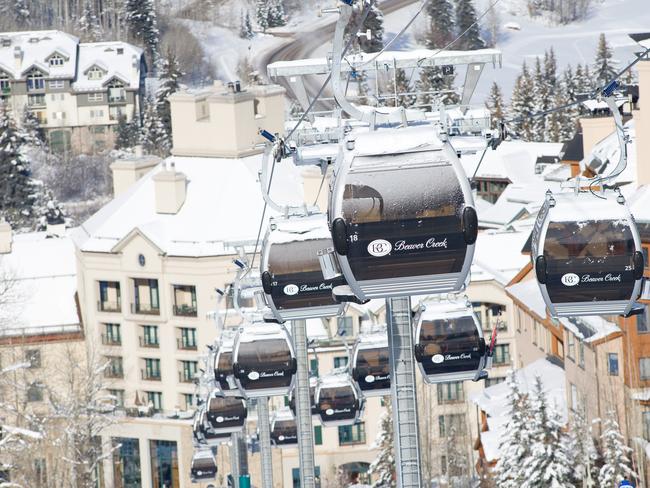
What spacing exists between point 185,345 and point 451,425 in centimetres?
1691

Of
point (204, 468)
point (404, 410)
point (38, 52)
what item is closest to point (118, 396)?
point (204, 468)

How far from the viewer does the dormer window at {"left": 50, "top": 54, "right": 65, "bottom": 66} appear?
18038 centimetres

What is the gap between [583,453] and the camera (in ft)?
177

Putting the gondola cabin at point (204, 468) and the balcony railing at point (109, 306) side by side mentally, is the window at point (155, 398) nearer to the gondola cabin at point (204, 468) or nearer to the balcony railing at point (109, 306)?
the balcony railing at point (109, 306)

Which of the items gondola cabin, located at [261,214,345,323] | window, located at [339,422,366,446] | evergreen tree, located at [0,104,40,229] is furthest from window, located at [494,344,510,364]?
evergreen tree, located at [0,104,40,229]

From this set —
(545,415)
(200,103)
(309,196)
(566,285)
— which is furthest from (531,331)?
(566,285)

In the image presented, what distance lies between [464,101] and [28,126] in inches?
6180

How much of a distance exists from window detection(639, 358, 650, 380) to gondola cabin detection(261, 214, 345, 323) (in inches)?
1399

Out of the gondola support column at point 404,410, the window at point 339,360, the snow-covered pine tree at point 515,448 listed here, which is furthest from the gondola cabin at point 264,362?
the window at point 339,360

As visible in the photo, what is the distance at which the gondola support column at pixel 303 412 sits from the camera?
3105cm

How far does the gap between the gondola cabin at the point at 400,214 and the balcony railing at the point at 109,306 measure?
6971cm

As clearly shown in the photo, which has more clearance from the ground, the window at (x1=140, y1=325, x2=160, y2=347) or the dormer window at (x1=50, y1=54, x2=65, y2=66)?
the dormer window at (x1=50, y1=54, x2=65, y2=66)

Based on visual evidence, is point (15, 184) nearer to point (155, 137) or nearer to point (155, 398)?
point (155, 137)

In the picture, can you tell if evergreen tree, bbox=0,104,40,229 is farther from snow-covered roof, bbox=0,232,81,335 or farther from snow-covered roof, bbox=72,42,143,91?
snow-covered roof, bbox=0,232,81,335
